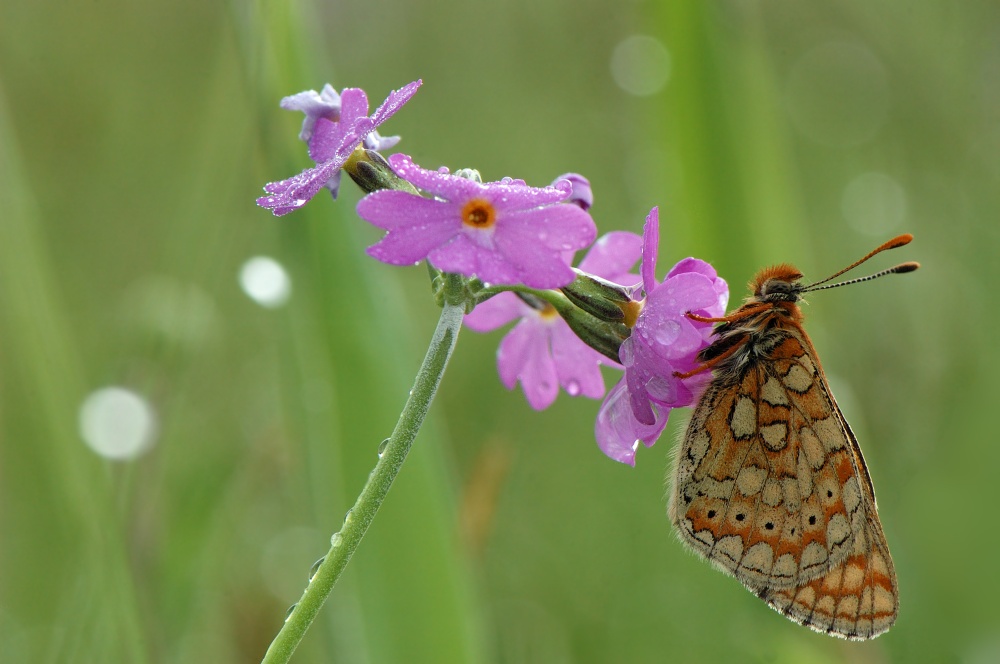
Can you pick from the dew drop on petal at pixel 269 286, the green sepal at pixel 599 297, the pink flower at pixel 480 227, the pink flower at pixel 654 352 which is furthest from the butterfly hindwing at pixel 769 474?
the dew drop on petal at pixel 269 286

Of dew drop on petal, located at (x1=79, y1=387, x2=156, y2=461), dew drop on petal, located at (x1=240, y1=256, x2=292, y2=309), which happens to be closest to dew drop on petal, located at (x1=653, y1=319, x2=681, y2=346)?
dew drop on petal, located at (x1=240, y1=256, x2=292, y2=309)

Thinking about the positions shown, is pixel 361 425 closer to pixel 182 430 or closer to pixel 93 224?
pixel 182 430

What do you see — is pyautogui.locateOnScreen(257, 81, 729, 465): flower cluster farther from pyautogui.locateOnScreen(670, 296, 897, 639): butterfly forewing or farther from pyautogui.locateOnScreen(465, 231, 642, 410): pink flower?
pyautogui.locateOnScreen(670, 296, 897, 639): butterfly forewing

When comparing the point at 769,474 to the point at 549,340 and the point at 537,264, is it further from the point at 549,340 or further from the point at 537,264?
the point at 537,264

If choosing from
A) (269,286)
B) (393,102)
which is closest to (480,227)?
(393,102)

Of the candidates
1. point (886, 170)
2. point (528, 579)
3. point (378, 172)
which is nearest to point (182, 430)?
point (528, 579)
